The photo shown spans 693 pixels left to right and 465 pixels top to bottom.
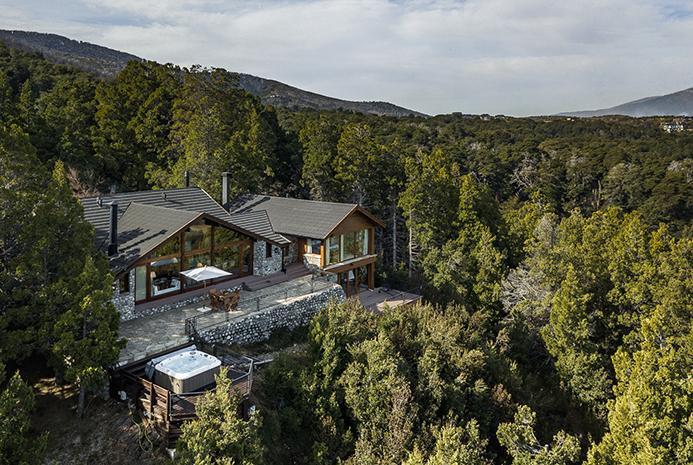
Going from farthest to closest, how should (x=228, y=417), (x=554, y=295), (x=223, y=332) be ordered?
(x=554, y=295) → (x=223, y=332) → (x=228, y=417)

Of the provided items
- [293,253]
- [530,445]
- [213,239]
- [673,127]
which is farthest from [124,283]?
[673,127]

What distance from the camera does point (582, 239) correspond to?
22.0m

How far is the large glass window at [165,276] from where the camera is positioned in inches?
696

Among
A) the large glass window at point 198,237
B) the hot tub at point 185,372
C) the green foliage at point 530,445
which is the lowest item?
the green foliage at point 530,445

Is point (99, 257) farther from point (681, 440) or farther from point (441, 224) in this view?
point (441, 224)

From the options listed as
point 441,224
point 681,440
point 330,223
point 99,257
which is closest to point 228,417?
point 99,257

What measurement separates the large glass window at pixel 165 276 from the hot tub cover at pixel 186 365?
18.7ft

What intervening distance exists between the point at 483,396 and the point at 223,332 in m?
7.75

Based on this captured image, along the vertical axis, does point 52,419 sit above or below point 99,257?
below

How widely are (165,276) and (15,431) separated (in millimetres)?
9180

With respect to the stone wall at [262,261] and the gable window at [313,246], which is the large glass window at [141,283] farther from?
the gable window at [313,246]

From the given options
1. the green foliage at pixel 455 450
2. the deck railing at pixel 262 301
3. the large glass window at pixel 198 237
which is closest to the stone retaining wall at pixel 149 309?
the deck railing at pixel 262 301

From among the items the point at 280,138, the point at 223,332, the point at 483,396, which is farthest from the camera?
the point at 280,138

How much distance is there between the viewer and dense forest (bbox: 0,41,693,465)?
11773mm
